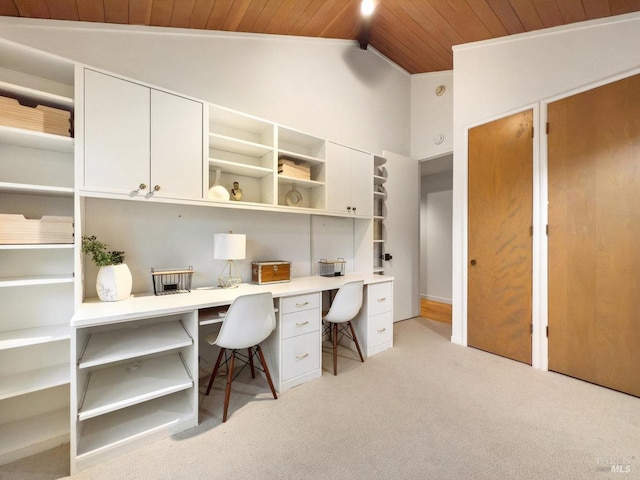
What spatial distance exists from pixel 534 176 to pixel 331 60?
2.55m

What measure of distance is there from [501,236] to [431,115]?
2.18m

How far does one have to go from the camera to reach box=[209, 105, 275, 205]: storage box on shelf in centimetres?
227

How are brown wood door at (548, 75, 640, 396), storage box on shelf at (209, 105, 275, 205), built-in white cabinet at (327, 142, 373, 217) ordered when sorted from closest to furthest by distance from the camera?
brown wood door at (548, 75, 640, 396) → storage box on shelf at (209, 105, 275, 205) → built-in white cabinet at (327, 142, 373, 217)

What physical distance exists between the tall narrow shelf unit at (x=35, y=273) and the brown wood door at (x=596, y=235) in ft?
12.0

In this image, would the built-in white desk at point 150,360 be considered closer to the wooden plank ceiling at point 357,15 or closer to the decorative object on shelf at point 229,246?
the decorative object on shelf at point 229,246

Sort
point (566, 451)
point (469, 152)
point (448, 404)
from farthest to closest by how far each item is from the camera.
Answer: point (469, 152) < point (448, 404) < point (566, 451)

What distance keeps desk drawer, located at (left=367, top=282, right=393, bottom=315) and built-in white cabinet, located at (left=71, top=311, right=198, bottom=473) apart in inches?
65.7

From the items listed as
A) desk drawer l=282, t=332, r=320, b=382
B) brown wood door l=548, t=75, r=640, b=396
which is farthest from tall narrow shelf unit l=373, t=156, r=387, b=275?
brown wood door l=548, t=75, r=640, b=396

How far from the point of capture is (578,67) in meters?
2.26

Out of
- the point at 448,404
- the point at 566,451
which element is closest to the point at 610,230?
Result: the point at 566,451

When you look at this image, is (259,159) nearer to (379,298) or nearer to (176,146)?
(176,146)

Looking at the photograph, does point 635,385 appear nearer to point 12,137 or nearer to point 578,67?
point 578,67

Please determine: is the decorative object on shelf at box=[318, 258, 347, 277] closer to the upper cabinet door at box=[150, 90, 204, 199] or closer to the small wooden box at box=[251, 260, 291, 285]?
the small wooden box at box=[251, 260, 291, 285]

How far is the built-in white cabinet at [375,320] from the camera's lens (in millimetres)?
2721
